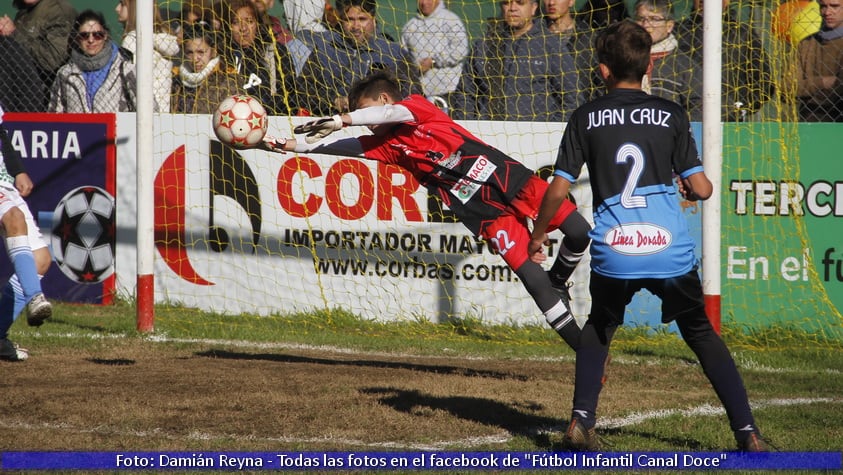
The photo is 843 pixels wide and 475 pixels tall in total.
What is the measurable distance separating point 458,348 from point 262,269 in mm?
2610

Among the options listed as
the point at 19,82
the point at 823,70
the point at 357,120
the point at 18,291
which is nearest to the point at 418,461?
the point at 357,120

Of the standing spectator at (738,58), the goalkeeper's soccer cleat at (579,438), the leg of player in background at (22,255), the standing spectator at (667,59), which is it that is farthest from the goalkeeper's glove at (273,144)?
the standing spectator at (738,58)

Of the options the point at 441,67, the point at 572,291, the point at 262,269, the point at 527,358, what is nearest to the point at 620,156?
the point at 527,358

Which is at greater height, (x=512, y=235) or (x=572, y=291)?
(x=512, y=235)

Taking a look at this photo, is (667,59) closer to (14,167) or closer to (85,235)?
(14,167)

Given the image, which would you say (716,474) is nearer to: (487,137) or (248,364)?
(248,364)

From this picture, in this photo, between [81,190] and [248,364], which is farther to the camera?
[81,190]

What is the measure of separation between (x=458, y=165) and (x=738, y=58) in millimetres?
3345

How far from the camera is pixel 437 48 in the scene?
10648mm

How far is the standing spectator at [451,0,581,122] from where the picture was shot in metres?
10.0

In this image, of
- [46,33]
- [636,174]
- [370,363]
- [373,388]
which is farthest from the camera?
[46,33]

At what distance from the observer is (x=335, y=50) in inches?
422

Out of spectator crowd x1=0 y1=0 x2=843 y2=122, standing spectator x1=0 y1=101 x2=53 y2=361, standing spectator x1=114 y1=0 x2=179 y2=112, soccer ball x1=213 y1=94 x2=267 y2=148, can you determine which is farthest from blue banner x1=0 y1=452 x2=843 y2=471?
standing spectator x1=114 y1=0 x2=179 y2=112

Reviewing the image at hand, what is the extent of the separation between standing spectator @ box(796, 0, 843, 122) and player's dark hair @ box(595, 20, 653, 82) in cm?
484
